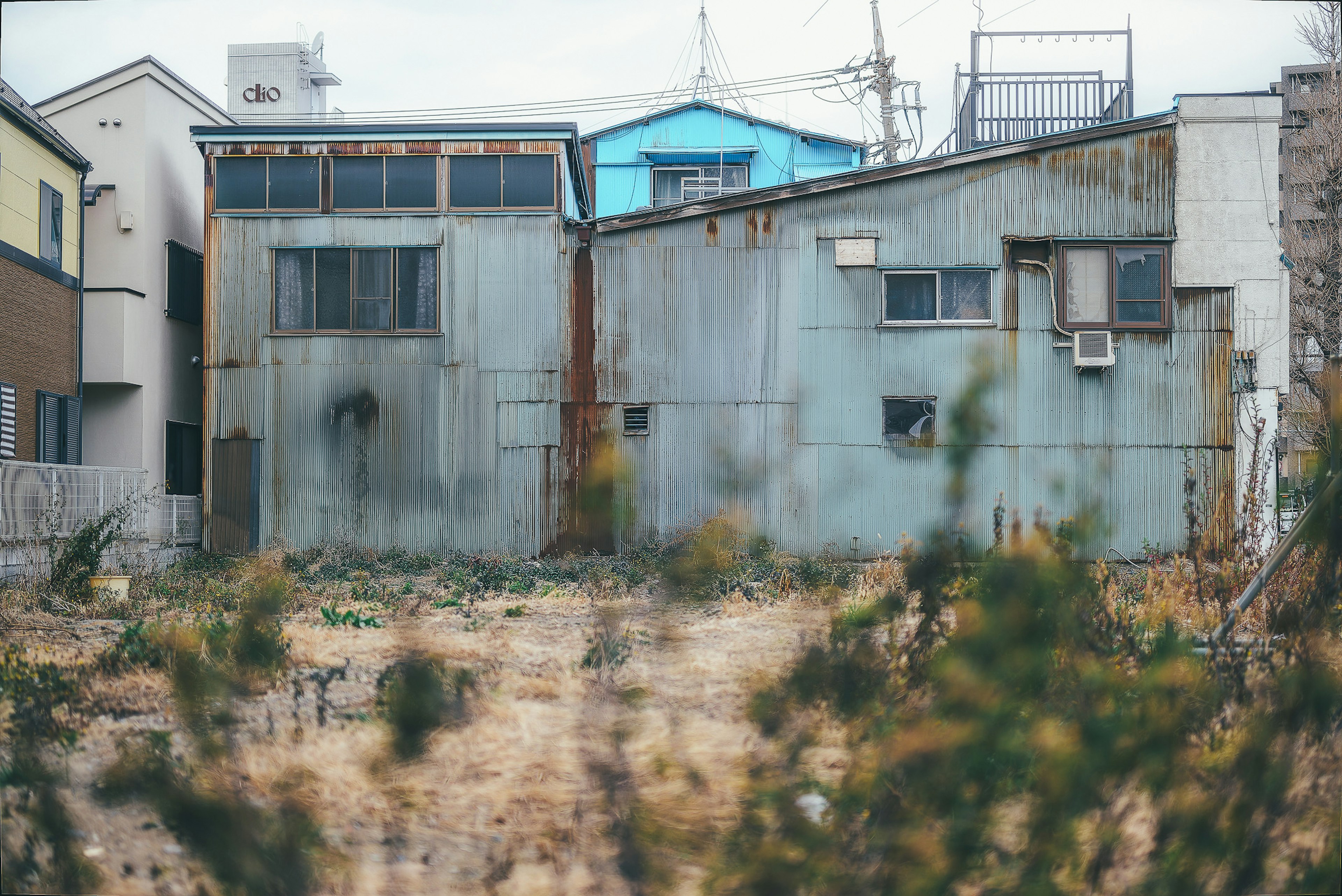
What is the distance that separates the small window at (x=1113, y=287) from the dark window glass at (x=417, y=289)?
9175mm

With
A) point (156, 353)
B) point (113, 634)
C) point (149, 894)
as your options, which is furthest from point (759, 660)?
point (156, 353)

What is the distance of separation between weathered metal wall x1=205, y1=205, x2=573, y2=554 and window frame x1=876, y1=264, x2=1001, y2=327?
4636 millimetres

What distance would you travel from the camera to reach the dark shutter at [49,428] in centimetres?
1296

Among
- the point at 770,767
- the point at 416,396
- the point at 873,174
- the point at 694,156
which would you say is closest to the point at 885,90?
the point at 694,156

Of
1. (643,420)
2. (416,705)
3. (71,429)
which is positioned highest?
(643,420)

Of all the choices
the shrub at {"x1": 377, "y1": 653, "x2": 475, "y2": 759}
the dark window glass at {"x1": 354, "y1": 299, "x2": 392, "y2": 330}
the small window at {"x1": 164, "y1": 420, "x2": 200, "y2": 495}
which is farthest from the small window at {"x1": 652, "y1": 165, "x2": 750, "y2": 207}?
the shrub at {"x1": 377, "y1": 653, "x2": 475, "y2": 759}

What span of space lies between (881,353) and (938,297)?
3.88 ft

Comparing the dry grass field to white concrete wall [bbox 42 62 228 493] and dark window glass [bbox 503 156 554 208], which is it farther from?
white concrete wall [bbox 42 62 228 493]

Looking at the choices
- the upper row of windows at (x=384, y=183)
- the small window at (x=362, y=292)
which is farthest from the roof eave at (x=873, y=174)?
the small window at (x=362, y=292)

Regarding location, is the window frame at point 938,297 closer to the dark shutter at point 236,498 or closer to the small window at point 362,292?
the small window at point 362,292

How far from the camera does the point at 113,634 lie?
23.9 feet

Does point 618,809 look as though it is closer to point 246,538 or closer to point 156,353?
point 246,538

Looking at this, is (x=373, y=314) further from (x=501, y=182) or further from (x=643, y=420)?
(x=643, y=420)

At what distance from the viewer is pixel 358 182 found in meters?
14.5
